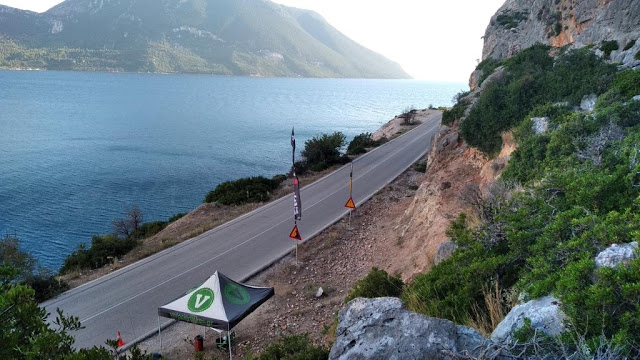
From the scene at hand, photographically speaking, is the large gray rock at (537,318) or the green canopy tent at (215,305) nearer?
the large gray rock at (537,318)

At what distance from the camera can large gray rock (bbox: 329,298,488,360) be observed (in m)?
3.98

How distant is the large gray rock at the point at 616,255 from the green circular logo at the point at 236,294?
349 inches

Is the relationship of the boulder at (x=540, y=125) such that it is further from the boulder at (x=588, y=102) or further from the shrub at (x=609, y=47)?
the shrub at (x=609, y=47)

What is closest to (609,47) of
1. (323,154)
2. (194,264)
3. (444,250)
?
(444,250)

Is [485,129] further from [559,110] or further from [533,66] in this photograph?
[533,66]

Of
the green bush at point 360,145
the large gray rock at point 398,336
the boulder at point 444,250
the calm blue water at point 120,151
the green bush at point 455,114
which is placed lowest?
the calm blue water at point 120,151

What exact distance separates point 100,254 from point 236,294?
33.9 feet

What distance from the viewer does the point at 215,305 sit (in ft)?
35.9

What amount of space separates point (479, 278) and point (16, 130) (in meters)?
75.2

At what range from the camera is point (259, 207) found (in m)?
23.5

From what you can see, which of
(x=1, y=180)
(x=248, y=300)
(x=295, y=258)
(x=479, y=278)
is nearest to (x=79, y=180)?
(x=1, y=180)

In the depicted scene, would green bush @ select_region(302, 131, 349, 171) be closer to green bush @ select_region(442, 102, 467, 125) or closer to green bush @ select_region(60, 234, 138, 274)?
green bush @ select_region(442, 102, 467, 125)

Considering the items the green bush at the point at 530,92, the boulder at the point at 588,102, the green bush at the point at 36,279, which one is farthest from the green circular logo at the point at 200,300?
the boulder at the point at 588,102

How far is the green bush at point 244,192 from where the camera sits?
81.6 feet
